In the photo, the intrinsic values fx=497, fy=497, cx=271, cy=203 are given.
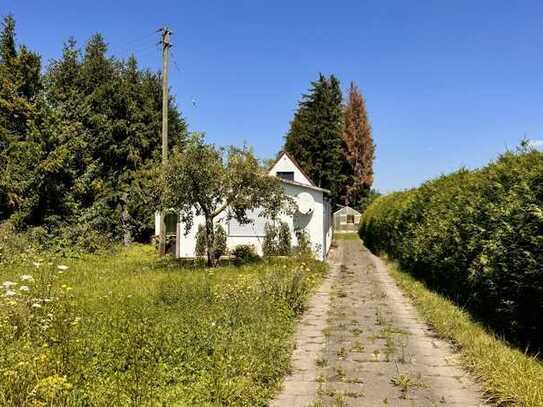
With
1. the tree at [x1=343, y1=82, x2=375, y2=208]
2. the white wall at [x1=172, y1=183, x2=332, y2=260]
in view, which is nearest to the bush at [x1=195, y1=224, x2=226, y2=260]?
the white wall at [x1=172, y1=183, x2=332, y2=260]

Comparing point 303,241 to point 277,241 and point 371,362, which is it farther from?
point 371,362

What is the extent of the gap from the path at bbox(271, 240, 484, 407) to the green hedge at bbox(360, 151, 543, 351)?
1152 mm

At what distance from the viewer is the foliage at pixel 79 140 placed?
20953mm

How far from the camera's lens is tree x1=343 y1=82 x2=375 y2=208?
6362 centimetres

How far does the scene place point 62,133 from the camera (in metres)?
22.2

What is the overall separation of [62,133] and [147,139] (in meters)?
5.68

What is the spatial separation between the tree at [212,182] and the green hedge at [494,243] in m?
5.19

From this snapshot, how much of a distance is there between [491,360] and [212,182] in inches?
425

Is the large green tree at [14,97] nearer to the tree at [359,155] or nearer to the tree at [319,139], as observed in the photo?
the tree at [319,139]

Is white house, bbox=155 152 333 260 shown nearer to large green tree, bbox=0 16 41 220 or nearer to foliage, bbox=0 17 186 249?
foliage, bbox=0 17 186 249

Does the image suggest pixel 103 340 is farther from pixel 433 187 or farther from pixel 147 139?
pixel 147 139

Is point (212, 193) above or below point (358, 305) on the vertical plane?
above

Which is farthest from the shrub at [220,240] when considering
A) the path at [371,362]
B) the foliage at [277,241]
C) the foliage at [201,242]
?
the path at [371,362]

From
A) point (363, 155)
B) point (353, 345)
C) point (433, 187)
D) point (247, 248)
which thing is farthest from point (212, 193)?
point (363, 155)
